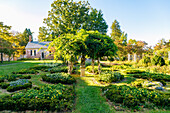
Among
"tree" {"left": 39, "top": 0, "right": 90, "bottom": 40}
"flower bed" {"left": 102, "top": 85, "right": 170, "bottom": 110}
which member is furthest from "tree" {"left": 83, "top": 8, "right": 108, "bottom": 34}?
"flower bed" {"left": 102, "top": 85, "right": 170, "bottom": 110}

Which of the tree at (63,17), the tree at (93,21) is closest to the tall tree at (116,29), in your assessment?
the tree at (93,21)

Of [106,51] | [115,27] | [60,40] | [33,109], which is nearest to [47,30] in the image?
[60,40]

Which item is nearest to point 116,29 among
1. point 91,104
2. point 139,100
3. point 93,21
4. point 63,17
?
point 93,21

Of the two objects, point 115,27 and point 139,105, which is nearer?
point 139,105

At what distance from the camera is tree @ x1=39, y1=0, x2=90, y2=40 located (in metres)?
18.9

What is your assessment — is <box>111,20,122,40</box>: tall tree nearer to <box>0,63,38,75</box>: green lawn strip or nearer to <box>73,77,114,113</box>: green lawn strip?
<box>0,63,38,75</box>: green lawn strip

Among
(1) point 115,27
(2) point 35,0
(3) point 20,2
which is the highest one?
(1) point 115,27

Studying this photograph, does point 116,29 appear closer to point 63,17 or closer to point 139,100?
point 63,17

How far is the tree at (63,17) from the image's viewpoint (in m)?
18.9

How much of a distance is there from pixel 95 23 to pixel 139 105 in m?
18.9

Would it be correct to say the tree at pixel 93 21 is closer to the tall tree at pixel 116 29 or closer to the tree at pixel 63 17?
the tree at pixel 63 17

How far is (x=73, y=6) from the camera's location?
62.8ft

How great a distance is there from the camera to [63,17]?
1908cm

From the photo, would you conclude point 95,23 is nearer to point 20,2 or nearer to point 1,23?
point 20,2
